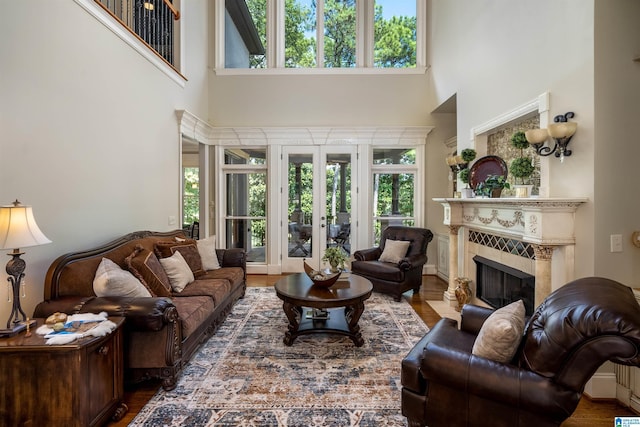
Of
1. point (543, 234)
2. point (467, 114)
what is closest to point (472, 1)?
point (467, 114)

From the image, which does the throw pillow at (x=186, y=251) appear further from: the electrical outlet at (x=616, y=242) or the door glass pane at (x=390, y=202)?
the electrical outlet at (x=616, y=242)

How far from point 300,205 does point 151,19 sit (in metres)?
3.54

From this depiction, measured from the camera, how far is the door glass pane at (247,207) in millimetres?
6129

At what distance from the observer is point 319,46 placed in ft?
19.7

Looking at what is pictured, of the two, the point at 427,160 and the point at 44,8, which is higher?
the point at 44,8

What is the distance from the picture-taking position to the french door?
5961 millimetres

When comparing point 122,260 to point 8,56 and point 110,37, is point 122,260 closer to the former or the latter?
point 8,56

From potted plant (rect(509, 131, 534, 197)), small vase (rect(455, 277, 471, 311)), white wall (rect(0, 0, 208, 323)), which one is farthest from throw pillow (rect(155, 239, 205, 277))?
potted plant (rect(509, 131, 534, 197))

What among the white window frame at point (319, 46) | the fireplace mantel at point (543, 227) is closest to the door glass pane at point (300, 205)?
the white window frame at point (319, 46)

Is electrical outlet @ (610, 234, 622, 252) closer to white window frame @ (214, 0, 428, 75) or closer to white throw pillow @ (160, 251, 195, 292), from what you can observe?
white throw pillow @ (160, 251, 195, 292)

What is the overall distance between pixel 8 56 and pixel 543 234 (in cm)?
407

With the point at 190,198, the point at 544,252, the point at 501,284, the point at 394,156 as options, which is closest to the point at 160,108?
the point at 394,156

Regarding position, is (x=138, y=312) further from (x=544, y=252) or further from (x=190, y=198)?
(x=190, y=198)

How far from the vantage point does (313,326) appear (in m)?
3.23
